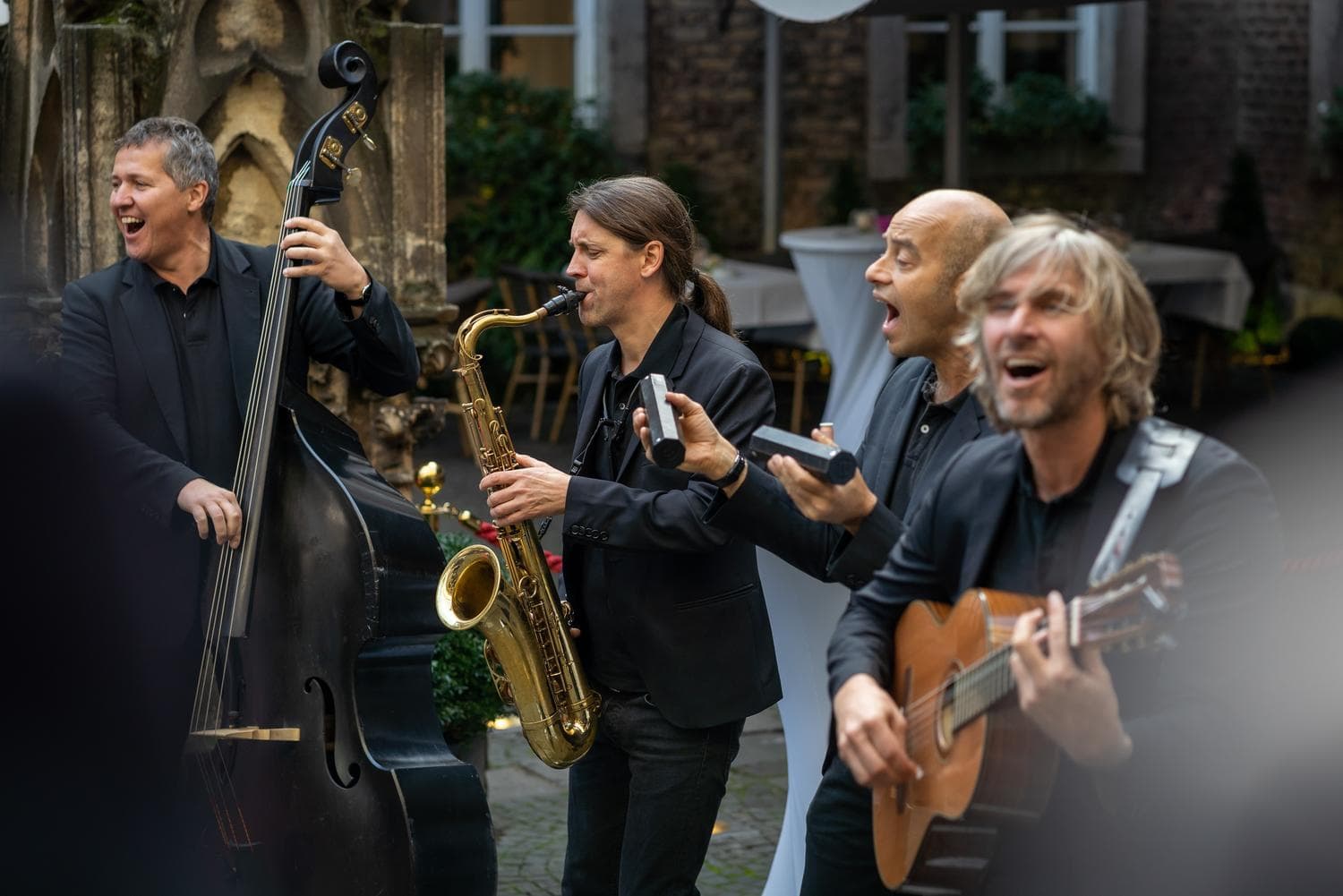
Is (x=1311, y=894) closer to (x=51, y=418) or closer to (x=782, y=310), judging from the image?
(x=51, y=418)

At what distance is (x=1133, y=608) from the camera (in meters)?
2.06

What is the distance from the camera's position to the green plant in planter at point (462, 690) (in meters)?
4.65

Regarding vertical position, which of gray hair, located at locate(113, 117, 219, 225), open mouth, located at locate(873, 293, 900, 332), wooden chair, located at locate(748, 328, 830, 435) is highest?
gray hair, located at locate(113, 117, 219, 225)

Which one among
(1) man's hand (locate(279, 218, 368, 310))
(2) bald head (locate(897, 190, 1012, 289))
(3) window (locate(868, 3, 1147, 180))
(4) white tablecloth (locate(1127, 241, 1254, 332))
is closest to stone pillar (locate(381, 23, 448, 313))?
(1) man's hand (locate(279, 218, 368, 310))

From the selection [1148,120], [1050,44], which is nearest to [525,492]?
[1050,44]

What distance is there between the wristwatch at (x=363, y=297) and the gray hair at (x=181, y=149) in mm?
377

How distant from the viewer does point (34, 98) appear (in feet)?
15.7

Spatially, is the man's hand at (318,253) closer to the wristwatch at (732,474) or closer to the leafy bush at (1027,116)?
the wristwatch at (732,474)

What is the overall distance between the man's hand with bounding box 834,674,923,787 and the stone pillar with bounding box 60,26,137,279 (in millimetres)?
2757

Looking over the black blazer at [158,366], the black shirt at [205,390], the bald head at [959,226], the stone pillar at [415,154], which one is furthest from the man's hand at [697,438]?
the stone pillar at [415,154]

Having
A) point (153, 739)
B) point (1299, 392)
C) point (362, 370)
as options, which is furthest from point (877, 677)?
point (1299, 392)

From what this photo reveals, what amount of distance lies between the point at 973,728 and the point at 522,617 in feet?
4.88

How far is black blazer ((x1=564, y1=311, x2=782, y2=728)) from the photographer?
10.9ft

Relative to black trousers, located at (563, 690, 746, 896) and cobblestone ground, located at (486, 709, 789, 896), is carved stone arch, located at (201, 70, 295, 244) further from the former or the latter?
black trousers, located at (563, 690, 746, 896)
